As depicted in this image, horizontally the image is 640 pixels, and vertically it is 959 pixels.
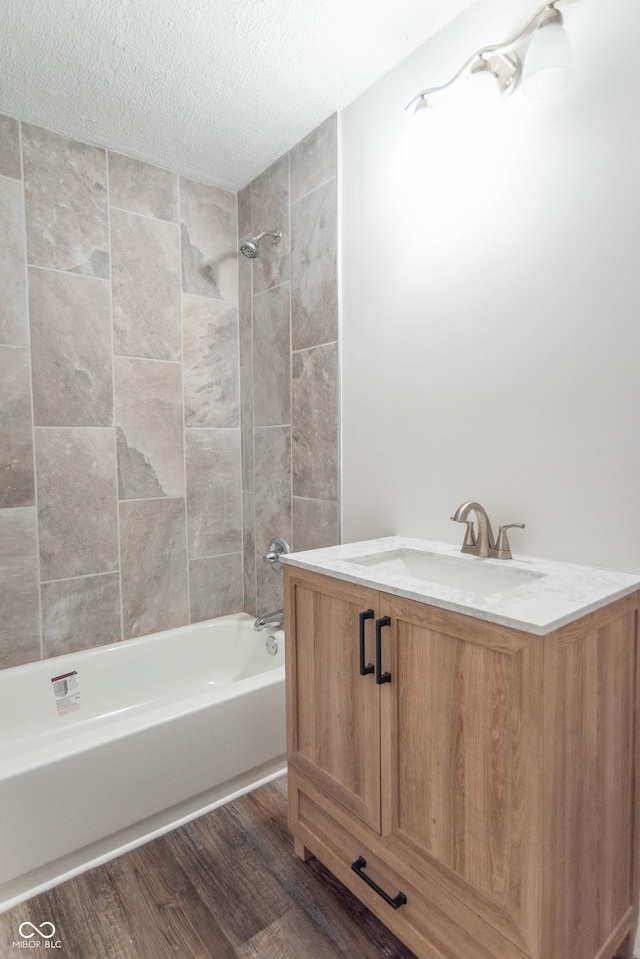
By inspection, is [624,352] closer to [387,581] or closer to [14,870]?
[387,581]

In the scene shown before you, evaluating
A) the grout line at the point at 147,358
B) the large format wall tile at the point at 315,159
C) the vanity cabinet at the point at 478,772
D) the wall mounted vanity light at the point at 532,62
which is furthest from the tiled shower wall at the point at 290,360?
the vanity cabinet at the point at 478,772

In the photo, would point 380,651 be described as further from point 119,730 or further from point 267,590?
point 267,590

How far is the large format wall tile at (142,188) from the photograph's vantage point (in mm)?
2166

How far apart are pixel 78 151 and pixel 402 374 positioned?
1608 millimetres

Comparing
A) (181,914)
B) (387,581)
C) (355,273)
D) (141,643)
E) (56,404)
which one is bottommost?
(181,914)

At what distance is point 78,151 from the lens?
2070mm

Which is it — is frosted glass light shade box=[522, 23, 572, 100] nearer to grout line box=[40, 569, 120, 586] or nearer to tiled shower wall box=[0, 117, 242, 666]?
tiled shower wall box=[0, 117, 242, 666]

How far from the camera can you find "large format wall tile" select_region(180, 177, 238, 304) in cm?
238

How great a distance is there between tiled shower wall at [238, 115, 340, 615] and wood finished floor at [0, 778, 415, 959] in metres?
1.04

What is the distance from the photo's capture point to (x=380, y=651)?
3.86 ft

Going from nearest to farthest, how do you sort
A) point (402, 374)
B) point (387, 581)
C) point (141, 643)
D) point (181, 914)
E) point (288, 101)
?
1. point (387, 581)
2. point (181, 914)
3. point (402, 374)
4. point (288, 101)
5. point (141, 643)

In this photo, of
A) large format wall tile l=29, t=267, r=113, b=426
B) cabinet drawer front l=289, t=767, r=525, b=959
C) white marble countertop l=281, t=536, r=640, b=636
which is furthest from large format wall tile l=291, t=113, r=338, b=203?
cabinet drawer front l=289, t=767, r=525, b=959

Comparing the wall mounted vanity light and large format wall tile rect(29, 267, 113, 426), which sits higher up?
the wall mounted vanity light

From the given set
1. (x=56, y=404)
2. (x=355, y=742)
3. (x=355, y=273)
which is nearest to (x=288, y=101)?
(x=355, y=273)
